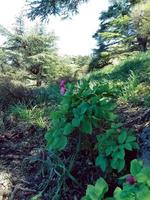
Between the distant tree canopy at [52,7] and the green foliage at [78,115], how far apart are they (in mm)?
4422

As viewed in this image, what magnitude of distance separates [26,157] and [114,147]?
3.82 ft

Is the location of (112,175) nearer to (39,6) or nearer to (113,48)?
(39,6)

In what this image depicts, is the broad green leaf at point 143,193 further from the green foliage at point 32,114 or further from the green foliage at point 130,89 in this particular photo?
the green foliage at point 130,89

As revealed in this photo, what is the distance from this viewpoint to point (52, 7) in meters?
6.99

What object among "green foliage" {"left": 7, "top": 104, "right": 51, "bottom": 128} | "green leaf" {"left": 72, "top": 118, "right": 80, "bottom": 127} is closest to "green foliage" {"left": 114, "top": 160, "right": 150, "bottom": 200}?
"green leaf" {"left": 72, "top": 118, "right": 80, "bottom": 127}

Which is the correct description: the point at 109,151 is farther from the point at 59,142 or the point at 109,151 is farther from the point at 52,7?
the point at 52,7

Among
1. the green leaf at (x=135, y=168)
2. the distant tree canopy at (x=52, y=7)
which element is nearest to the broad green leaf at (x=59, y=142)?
the green leaf at (x=135, y=168)

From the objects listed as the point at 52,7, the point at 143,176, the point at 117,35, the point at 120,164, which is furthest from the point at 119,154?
the point at 117,35

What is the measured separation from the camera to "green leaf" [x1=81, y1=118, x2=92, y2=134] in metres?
2.73

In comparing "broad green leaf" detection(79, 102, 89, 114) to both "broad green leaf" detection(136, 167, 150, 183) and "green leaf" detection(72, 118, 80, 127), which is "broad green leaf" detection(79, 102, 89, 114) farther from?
"broad green leaf" detection(136, 167, 150, 183)

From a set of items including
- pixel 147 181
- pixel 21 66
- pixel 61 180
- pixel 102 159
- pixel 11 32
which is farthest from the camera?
pixel 11 32

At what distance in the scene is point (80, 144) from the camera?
3.00m

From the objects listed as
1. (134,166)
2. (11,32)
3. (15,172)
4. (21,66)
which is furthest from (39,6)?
(11,32)

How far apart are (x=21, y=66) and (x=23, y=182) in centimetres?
1970
